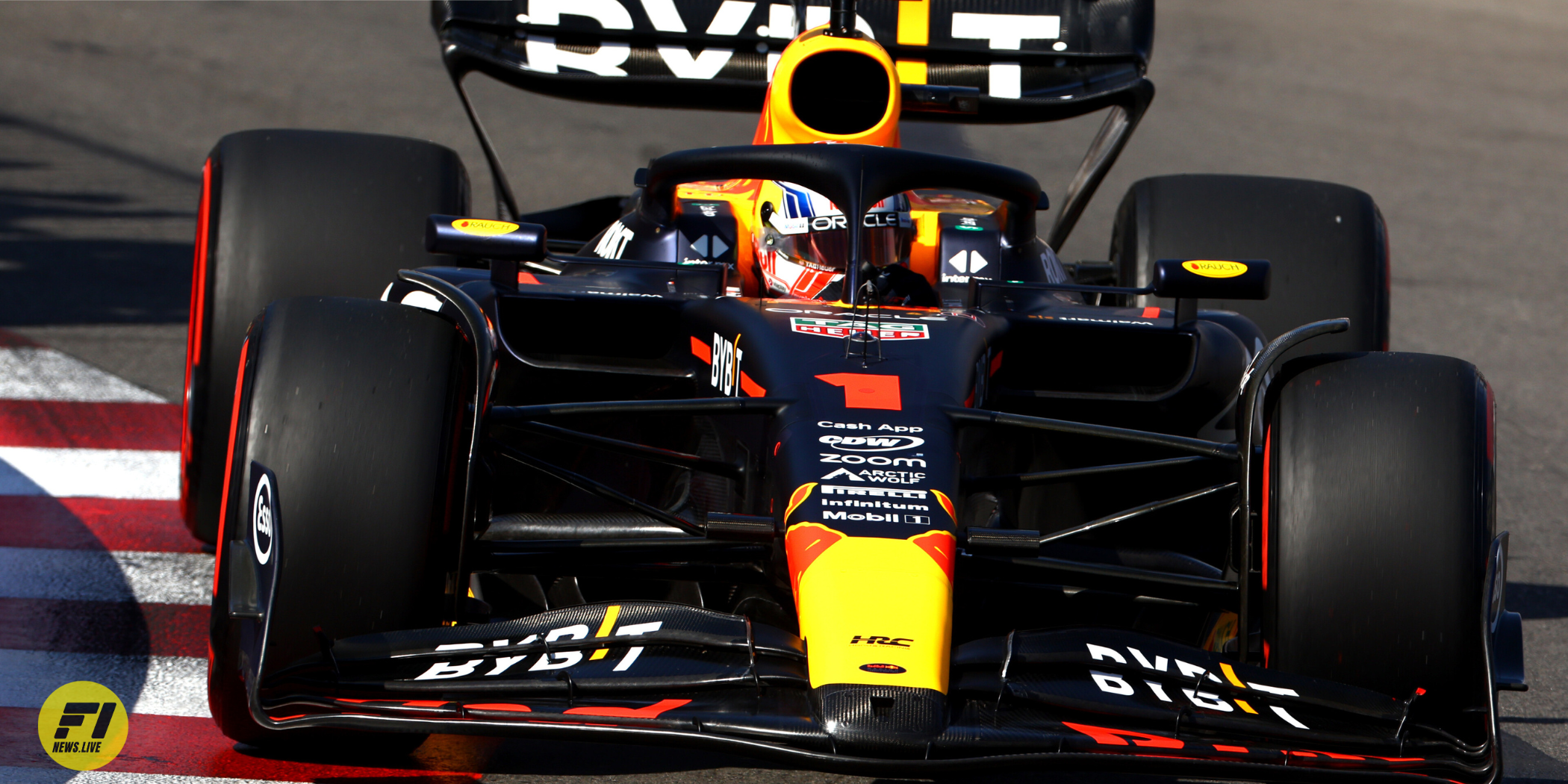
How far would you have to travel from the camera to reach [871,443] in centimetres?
308

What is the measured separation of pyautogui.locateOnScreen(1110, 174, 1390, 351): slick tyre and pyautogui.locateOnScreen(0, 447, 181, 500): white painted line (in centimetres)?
304

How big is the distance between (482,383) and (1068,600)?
1.25 metres

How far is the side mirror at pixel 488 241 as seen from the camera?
3.55m

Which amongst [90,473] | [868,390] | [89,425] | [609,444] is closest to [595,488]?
[609,444]

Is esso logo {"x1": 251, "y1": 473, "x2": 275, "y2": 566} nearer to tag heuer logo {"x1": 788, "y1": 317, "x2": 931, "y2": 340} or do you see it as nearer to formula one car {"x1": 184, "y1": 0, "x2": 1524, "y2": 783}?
formula one car {"x1": 184, "y1": 0, "x2": 1524, "y2": 783}

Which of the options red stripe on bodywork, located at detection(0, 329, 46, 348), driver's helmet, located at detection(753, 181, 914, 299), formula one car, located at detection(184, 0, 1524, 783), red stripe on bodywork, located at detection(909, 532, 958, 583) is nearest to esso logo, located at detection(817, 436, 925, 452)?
formula one car, located at detection(184, 0, 1524, 783)

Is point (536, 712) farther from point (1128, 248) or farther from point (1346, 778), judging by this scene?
point (1128, 248)

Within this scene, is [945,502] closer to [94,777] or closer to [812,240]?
[812,240]

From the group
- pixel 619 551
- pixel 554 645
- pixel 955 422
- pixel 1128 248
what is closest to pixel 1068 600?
pixel 955 422

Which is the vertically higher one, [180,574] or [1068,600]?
[1068,600]

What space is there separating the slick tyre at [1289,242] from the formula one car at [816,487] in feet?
2.24

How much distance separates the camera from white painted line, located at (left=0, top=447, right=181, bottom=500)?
5031mm

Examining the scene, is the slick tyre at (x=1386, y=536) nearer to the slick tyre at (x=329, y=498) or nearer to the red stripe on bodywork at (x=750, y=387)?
the red stripe on bodywork at (x=750, y=387)

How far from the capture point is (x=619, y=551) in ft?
10.2
